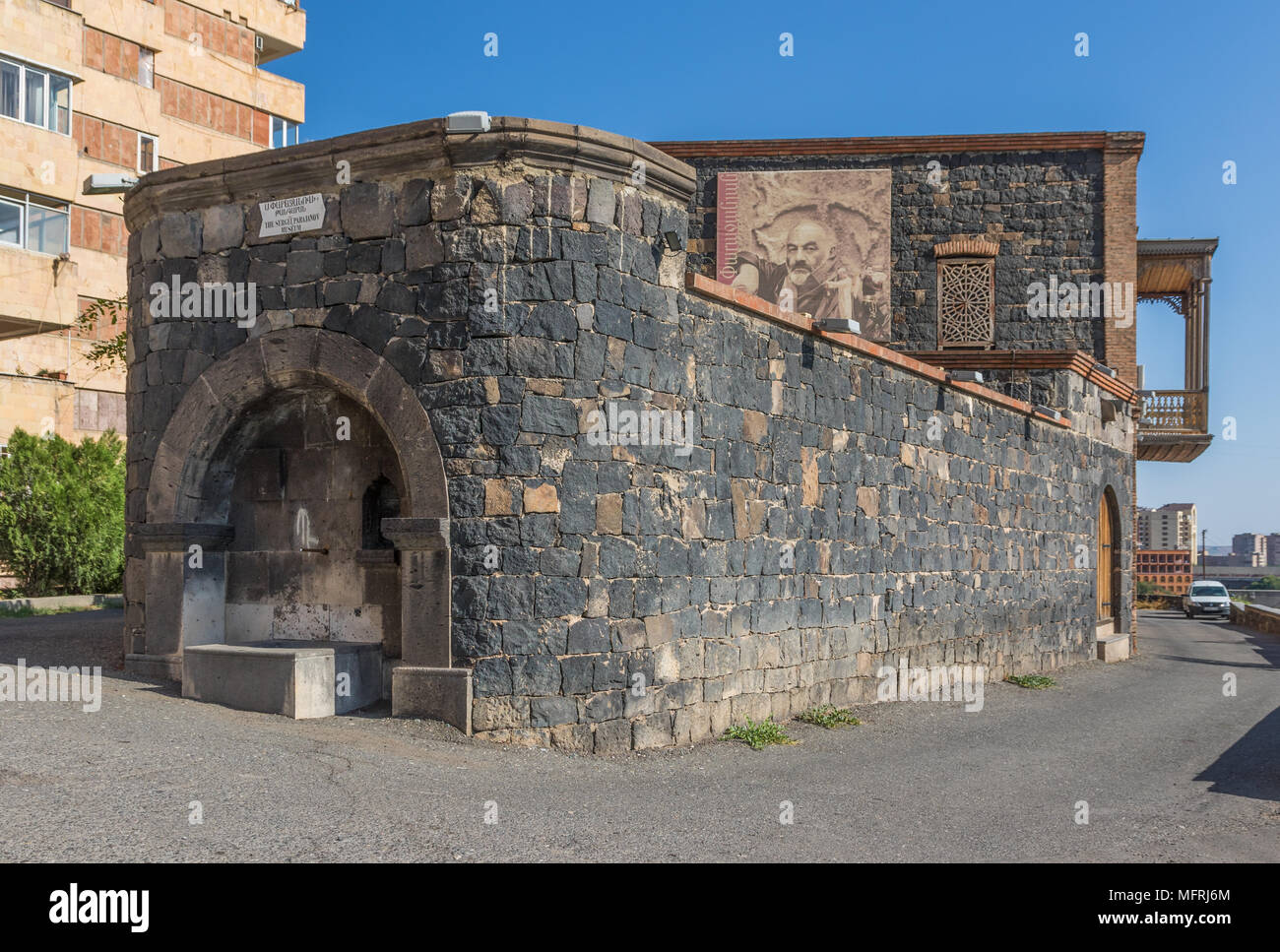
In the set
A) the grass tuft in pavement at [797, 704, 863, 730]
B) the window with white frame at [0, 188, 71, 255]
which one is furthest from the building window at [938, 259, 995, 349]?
the window with white frame at [0, 188, 71, 255]

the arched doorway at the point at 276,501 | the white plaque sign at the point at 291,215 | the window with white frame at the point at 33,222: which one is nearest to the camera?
the white plaque sign at the point at 291,215

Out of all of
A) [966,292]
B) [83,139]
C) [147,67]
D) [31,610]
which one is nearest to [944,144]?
[966,292]

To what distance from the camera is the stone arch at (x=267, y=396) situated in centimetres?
740

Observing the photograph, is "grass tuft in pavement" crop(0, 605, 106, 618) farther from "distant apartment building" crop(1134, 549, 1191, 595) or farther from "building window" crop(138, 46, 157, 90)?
"distant apartment building" crop(1134, 549, 1191, 595)

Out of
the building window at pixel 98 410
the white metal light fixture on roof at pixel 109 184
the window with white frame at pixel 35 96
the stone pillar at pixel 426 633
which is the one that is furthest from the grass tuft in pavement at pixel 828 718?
the window with white frame at pixel 35 96

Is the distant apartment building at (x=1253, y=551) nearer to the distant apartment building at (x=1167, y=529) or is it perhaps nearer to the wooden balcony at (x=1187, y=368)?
the distant apartment building at (x=1167, y=529)

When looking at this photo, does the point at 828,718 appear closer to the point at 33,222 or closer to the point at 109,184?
the point at 109,184

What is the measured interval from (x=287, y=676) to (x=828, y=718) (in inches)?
174

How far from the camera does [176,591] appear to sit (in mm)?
8328

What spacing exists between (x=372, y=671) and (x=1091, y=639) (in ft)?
39.5

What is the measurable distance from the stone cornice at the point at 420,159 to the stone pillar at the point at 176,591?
238 cm

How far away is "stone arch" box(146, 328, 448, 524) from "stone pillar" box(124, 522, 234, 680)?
112 mm

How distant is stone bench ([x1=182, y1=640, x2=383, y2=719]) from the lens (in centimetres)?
737

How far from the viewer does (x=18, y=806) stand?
504 centimetres
